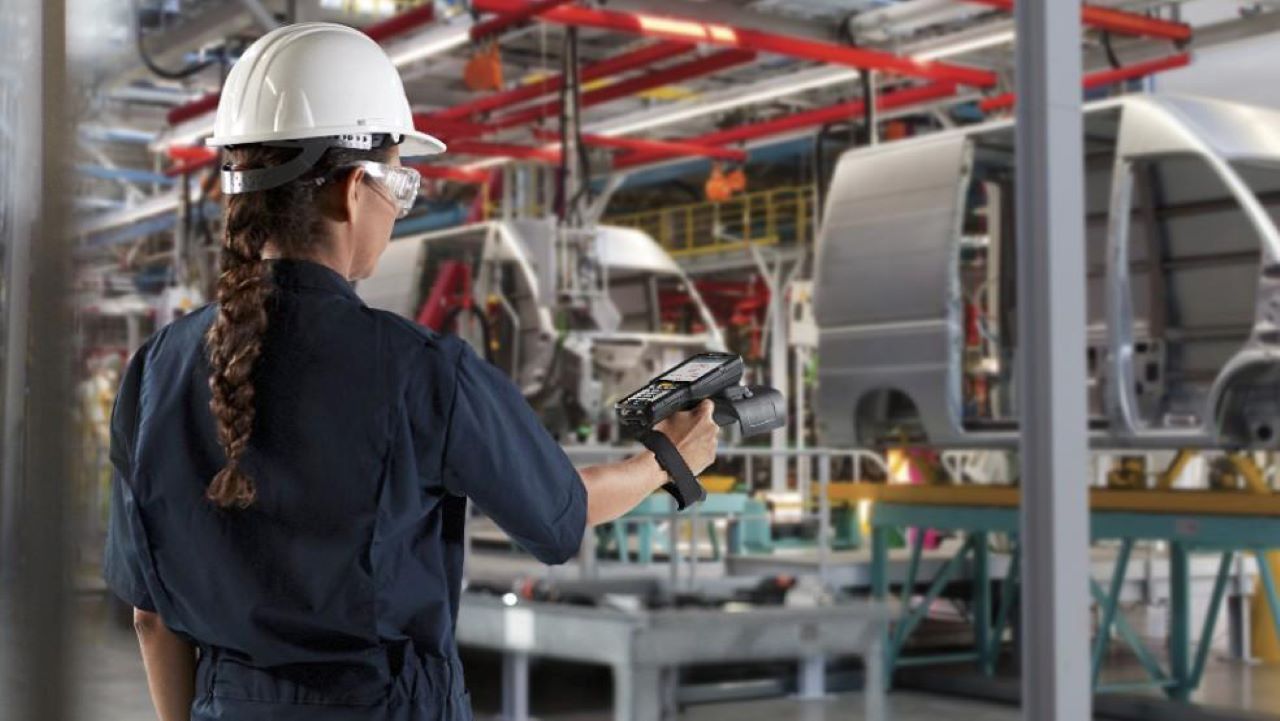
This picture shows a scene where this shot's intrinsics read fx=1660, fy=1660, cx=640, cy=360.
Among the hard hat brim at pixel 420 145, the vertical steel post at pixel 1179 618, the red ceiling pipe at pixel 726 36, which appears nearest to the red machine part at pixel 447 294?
the red ceiling pipe at pixel 726 36

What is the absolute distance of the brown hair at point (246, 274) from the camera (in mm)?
1978

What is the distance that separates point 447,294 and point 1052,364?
1109 cm

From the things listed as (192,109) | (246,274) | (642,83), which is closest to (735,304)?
(642,83)

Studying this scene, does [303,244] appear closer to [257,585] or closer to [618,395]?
[257,585]

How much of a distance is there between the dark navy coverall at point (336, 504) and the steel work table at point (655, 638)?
5189mm

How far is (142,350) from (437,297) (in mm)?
12799

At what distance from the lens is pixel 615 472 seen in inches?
89.6

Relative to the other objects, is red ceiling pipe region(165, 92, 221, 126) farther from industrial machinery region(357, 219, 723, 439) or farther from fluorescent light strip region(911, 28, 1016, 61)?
fluorescent light strip region(911, 28, 1016, 61)

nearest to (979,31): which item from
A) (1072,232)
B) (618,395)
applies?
(618,395)

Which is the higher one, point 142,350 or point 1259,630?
point 142,350

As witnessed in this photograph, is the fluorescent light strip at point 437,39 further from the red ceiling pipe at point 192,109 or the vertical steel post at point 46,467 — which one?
the vertical steel post at point 46,467

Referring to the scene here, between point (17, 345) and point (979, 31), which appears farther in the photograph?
point (979, 31)

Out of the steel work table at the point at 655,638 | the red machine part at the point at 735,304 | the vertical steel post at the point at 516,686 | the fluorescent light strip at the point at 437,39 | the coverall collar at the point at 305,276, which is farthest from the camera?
the red machine part at the point at 735,304

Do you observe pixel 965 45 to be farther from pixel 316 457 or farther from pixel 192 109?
pixel 316 457
